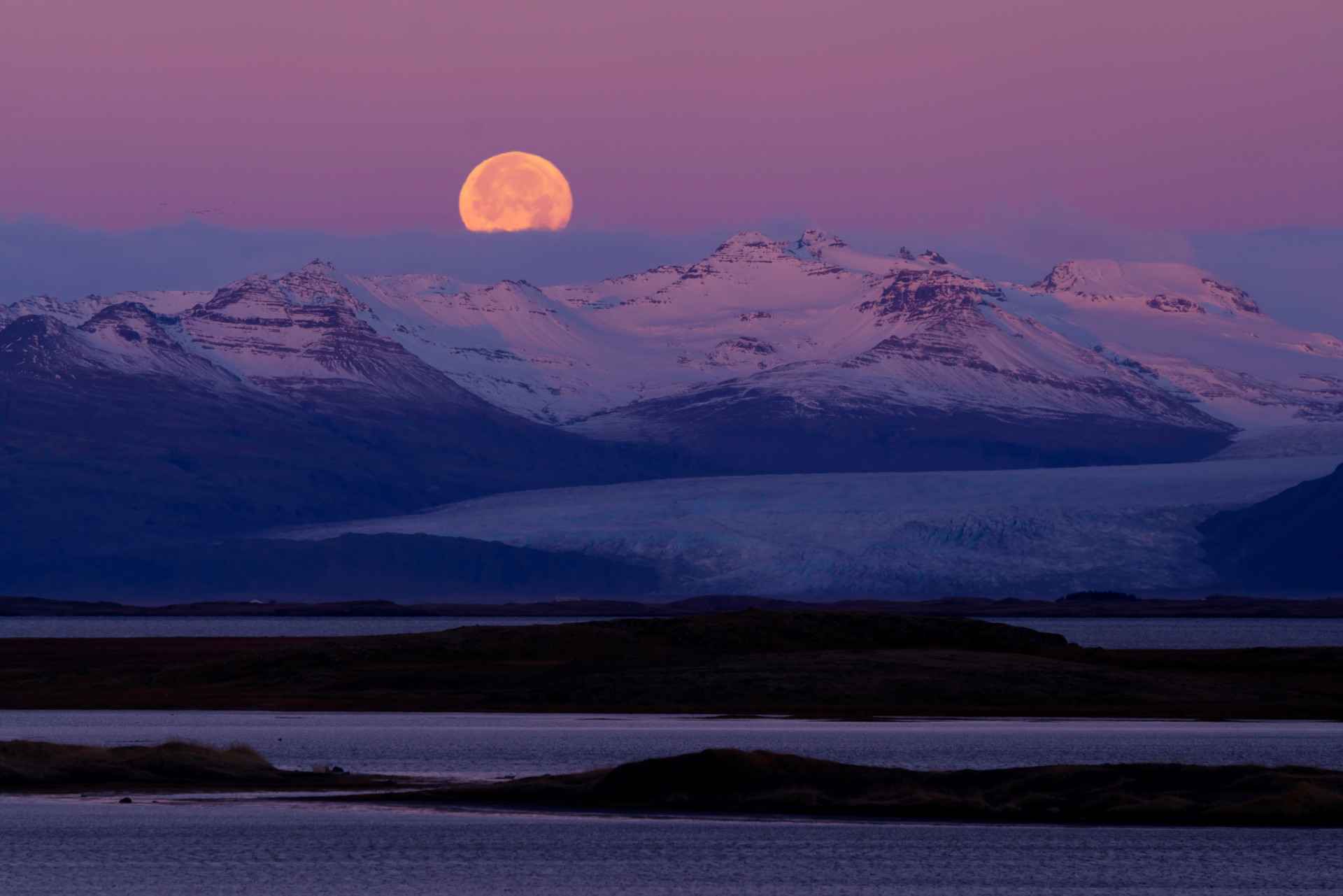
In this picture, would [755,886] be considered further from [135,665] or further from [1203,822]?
[135,665]

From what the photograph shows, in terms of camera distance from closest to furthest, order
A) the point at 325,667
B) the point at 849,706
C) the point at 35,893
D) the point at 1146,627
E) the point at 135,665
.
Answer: the point at 35,893 < the point at 849,706 < the point at 325,667 < the point at 135,665 < the point at 1146,627

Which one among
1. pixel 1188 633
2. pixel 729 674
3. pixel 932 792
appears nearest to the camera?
pixel 932 792

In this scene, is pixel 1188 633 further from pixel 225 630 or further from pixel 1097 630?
pixel 225 630

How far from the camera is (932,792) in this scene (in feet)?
159

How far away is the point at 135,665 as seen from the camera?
A: 328ft

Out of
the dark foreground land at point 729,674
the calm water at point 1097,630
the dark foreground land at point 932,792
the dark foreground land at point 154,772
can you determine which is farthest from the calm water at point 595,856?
the calm water at point 1097,630

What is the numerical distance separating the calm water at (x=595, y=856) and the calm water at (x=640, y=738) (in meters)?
9.41

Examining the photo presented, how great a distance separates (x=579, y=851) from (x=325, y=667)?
51.3 m

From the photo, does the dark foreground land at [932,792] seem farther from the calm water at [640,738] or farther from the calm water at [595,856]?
the calm water at [640,738]

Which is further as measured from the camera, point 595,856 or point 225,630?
point 225,630

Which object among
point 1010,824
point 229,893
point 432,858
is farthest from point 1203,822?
point 229,893

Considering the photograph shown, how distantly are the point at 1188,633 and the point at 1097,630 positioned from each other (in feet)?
28.8

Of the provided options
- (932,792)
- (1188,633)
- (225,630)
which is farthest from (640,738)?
(225,630)

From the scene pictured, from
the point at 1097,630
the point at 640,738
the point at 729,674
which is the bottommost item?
the point at 640,738
